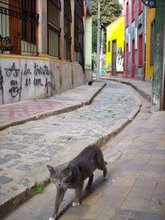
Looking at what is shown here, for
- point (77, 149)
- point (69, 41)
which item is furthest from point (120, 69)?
Answer: point (77, 149)

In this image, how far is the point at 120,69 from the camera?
41.3m

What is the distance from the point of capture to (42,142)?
620 cm

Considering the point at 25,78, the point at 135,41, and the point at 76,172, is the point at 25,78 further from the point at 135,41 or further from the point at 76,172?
the point at 135,41

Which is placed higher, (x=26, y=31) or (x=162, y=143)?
(x=26, y=31)

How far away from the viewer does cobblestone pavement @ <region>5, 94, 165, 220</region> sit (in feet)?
11.9

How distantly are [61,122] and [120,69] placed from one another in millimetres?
33667

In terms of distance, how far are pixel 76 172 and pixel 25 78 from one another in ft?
24.2

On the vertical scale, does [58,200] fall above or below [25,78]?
below

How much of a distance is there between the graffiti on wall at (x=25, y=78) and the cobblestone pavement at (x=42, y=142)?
1645 millimetres

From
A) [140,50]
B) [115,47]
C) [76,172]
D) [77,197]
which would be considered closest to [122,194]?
[77,197]

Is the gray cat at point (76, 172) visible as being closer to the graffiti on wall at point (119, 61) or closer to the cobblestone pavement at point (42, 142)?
the cobblestone pavement at point (42, 142)

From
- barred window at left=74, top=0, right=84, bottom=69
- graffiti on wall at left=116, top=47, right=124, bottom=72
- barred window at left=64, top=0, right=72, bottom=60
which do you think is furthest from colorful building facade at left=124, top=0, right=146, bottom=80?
barred window at left=64, top=0, right=72, bottom=60

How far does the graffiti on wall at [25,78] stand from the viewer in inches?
390

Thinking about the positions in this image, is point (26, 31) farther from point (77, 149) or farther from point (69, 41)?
point (77, 149)
